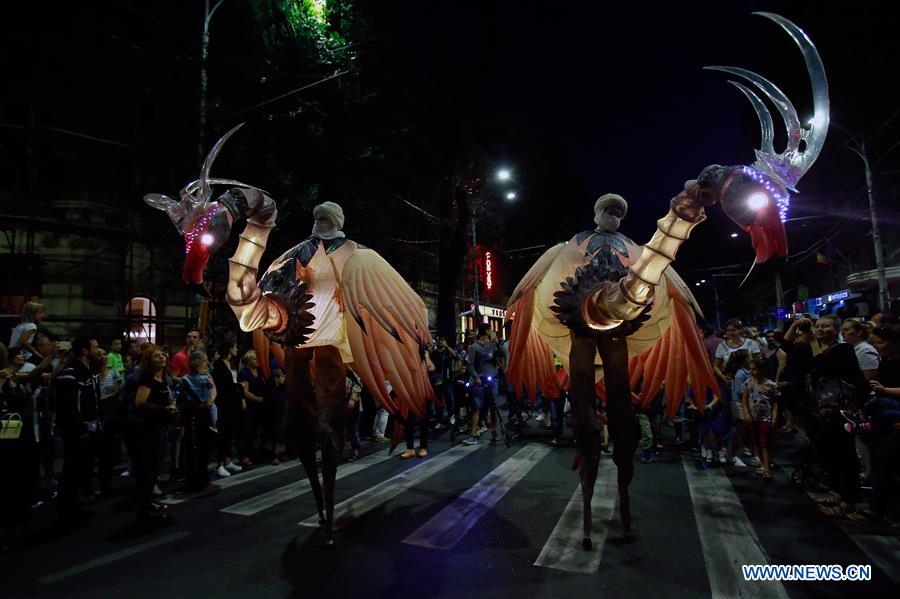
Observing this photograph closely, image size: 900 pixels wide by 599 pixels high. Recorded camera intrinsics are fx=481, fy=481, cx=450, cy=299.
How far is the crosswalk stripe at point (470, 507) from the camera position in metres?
3.68

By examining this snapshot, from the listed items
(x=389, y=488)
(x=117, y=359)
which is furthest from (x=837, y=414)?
(x=117, y=359)

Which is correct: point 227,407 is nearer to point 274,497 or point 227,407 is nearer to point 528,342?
point 274,497

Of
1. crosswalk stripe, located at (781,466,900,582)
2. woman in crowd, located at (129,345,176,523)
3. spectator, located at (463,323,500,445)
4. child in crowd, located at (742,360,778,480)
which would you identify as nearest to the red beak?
crosswalk stripe, located at (781,466,900,582)

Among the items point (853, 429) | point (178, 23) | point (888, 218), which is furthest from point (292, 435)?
point (888, 218)

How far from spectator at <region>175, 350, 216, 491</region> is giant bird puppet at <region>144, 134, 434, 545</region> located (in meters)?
2.54

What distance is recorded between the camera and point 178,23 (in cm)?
1130

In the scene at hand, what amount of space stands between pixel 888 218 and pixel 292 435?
22347mm

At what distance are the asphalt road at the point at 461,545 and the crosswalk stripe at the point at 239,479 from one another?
0.19 feet

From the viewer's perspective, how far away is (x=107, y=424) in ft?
18.4

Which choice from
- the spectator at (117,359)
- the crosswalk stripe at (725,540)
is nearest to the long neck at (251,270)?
the crosswalk stripe at (725,540)

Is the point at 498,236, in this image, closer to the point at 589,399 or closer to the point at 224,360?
the point at 224,360

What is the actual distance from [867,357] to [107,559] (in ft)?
22.5

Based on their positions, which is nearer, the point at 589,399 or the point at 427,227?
the point at 589,399

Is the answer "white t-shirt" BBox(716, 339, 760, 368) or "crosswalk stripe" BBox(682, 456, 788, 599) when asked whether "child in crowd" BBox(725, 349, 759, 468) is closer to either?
"white t-shirt" BBox(716, 339, 760, 368)
